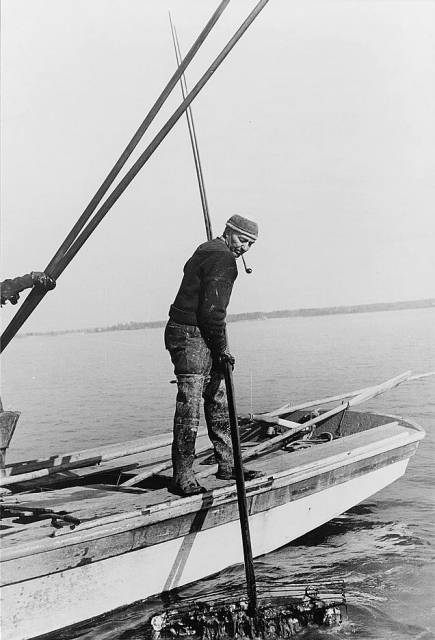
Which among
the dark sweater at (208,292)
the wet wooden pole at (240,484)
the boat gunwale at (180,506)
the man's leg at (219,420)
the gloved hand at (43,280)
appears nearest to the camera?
the boat gunwale at (180,506)

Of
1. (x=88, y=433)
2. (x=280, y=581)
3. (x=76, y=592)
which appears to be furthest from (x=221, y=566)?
(x=88, y=433)

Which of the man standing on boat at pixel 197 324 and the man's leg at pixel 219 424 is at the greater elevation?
the man standing on boat at pixel 197 324

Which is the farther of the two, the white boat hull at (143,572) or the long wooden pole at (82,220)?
the long wooden pole at (82,220)

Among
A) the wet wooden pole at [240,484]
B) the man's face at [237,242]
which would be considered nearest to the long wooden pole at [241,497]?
the wet wooden pole at [240,484]

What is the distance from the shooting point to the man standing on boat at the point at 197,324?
506cm

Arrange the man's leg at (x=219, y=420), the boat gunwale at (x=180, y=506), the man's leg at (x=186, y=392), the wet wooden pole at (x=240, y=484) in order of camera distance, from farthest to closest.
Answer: the man's leg at (x=219, y=420) → the man's leg at (x=186, y=392) → the wet wooden pole at (x=240, y=484) → the boat gunwale at (x=180, y=506)

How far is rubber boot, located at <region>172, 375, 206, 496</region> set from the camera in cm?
518

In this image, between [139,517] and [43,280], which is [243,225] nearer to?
[43,280]

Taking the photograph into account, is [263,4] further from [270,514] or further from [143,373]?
[143,373]

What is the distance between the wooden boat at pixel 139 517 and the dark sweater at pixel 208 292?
122 centimetres

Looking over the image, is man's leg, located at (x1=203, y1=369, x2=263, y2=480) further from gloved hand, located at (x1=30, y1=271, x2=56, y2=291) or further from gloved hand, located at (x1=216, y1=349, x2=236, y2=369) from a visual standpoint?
gloved hand, located at (x1=30, y1=271, x2=56, y2=291)

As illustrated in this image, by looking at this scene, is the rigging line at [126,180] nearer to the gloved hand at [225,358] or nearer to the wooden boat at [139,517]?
the gloved hand at [225,358]

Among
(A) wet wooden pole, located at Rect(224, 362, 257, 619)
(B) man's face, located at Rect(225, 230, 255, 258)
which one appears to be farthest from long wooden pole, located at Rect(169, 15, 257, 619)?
(B) man's face, located at Rect(225, 230, 255, 258)

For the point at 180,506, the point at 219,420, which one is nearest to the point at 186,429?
the point at 219,420
